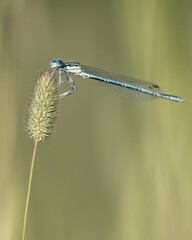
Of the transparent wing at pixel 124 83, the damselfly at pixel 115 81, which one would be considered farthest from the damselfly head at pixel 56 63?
the transparent wing at pixel 124 83

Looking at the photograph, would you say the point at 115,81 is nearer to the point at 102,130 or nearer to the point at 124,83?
the point at 124,83

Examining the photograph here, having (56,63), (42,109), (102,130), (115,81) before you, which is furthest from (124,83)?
(42,109)

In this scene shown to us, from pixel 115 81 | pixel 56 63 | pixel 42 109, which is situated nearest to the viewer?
pixel 42 109

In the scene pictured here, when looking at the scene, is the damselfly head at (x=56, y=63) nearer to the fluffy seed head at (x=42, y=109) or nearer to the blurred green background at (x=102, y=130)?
the blurred green background at (x=102, y=130)

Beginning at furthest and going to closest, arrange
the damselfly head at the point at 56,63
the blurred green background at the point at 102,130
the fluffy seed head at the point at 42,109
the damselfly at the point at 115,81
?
the damselfly at the point at 115,81
the damselfly head at the point at 56,63
the blurred green background at the point at 102,130
the fluffy seed head at the point at 42,109

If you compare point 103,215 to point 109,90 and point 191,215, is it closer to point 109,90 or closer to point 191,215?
point 191,215

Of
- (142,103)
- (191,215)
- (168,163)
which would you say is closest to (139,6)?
(142,103)
